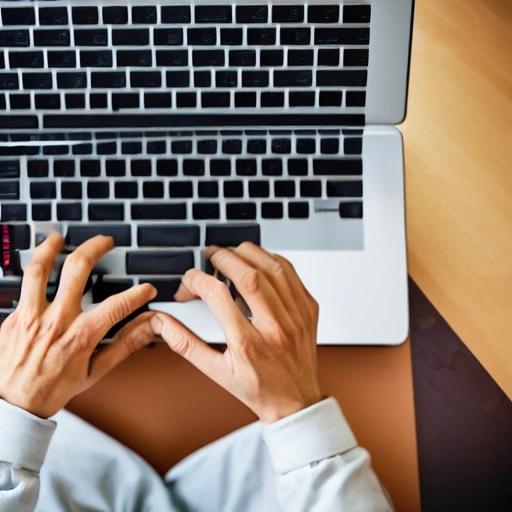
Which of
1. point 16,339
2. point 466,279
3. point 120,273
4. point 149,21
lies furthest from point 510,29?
point 16,339

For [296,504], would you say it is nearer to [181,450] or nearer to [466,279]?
[181,450]

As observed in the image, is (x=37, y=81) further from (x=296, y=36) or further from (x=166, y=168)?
(x=296, y=36)

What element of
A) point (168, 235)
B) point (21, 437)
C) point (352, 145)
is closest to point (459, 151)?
→ point (352, 145)

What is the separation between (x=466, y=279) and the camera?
2.09 feet

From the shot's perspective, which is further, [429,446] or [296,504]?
[429,446]

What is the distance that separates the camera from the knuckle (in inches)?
23.1

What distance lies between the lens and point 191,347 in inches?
23.3

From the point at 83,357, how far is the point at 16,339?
0.24 ft

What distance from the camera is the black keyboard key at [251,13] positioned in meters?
0.57

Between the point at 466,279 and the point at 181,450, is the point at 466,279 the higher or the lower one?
the higher one

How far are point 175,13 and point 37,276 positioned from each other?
1.00 ft

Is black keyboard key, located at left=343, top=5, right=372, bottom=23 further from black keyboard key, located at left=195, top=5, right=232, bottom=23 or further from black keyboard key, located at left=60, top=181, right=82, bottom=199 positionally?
black keyboard key, located at left=60, top=181, right=82, bottom=199

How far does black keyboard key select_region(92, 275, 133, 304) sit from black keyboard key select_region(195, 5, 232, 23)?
0.93 ft

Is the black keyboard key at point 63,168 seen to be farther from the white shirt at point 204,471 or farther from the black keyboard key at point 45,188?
the white shirt at point 204,471
